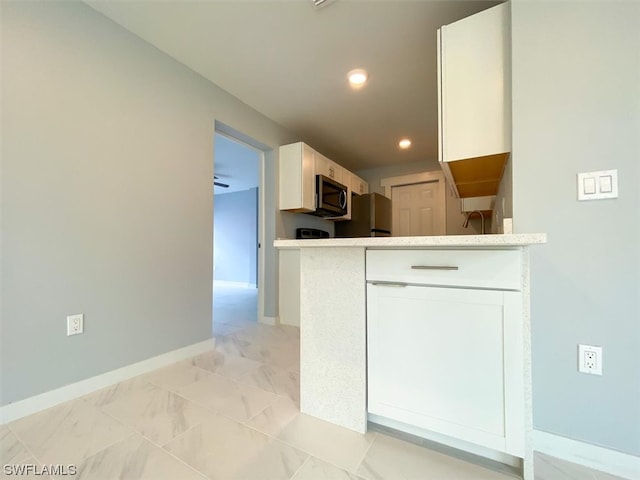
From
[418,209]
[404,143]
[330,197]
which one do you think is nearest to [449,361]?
[330,197]

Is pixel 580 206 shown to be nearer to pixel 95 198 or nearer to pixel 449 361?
pixel 449 361

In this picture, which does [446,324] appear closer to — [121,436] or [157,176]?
[121,436]

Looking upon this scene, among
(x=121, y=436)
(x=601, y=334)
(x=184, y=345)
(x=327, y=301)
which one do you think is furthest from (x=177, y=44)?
(x=601, y=334)

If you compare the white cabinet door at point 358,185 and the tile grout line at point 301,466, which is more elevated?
the white cabinet door at point 358,185

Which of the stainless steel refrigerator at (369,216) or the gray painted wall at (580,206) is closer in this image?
the gray painted wall at (580,206)

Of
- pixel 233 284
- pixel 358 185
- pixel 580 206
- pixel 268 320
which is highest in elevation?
pixel 358 185

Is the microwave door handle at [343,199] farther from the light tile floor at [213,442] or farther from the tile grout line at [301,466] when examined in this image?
the tile grout line at [301,466]

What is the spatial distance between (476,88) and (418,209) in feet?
10.7

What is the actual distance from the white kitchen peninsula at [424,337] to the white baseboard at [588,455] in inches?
9.2

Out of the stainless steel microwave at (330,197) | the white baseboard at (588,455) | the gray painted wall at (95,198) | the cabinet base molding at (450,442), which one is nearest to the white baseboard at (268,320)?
the gray painted wall at (95,198)

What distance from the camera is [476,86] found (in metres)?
1.38

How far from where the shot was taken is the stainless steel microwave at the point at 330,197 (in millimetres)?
3326

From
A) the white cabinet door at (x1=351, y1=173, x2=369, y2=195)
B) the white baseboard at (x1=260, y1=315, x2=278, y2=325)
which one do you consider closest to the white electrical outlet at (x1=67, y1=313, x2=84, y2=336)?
the white baseboard at (x1=260, y1=315, x2=278, y2=325)

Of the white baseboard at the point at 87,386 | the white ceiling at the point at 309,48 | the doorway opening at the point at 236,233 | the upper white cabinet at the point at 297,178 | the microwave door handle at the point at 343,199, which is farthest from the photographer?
the doorway opening at the point at 236,233
